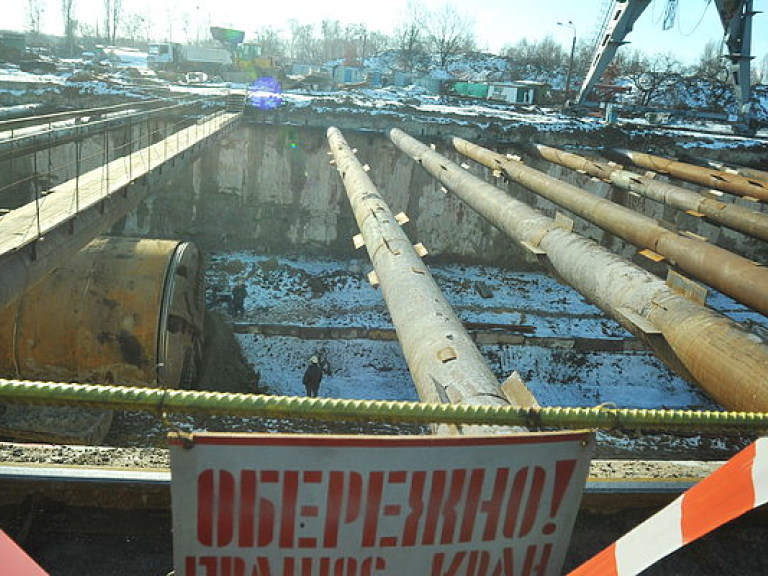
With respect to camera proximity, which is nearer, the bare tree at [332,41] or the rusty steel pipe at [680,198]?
the rusty steel pipe at [680,198]

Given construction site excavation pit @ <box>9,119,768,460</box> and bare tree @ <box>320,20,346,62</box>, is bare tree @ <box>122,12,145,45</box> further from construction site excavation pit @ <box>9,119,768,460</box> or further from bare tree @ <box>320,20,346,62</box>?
construction site excavation pit @ <box>9,119,768,460</box>

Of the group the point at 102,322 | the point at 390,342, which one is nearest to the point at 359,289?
the point at 390,342

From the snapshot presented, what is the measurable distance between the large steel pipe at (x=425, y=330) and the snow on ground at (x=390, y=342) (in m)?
4.74

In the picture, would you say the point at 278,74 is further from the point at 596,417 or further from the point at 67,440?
the point at 596,417

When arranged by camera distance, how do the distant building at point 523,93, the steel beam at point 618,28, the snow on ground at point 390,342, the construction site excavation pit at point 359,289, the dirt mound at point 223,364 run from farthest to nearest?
the distant building at point 523,93, the steel beam at point 618,28, the snow on ground at point 390,342, the construction site excavation pit at point 359,289, the dirt mound at point 223,364

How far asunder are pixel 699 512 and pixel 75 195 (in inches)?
302

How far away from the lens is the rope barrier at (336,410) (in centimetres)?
171

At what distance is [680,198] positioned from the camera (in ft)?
32.1

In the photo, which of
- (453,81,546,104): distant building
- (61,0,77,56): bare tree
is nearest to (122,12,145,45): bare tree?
(61,0,77,56): bare tree

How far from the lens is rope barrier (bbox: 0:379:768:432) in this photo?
171cm

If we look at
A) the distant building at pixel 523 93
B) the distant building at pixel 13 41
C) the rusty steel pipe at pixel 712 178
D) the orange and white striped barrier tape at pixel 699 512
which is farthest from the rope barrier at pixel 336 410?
the distant building at pixel 13 41

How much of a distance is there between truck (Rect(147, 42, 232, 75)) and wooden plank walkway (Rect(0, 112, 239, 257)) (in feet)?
91.0

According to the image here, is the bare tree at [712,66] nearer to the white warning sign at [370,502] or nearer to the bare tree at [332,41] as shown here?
the white warning sign at [370,502]

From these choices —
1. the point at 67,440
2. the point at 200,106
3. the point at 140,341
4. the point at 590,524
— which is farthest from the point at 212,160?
the point at 590,524
